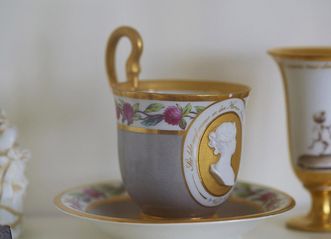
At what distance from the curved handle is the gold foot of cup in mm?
214

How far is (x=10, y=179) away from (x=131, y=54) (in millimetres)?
176

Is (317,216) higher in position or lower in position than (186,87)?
lower

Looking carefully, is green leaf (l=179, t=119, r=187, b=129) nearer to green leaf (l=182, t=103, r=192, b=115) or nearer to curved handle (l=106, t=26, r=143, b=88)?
green leaf (l=182, t=103, r=192, b=115)

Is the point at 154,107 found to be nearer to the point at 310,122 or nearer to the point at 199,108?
the point at 199,108

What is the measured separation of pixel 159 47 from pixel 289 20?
15cm

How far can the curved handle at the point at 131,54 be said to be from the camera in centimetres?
69

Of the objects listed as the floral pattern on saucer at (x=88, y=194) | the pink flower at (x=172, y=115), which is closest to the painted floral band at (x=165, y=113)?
the pink flower at (x=172, y=115)

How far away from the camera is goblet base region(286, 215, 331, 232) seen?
0.67 meters

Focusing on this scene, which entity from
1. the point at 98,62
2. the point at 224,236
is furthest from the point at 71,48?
the point at 224,236

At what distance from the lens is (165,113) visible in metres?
0.59

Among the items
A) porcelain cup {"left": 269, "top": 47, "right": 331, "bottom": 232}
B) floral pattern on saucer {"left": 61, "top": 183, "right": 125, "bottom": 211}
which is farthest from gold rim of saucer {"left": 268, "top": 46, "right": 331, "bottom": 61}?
floral pattern on saucer {"left": 61, "top": 183, "right": 125, "bottom": 211}

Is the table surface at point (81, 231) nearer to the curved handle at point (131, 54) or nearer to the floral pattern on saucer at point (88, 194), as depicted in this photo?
the floral pattern on saucer at point (88, 194)

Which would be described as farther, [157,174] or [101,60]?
[101,60]

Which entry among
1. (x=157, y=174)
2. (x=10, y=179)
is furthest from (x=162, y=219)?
(x=10, y=179)
